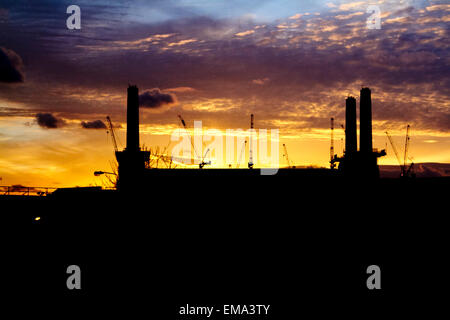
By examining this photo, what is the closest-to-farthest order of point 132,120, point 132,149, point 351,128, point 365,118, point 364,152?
point 132,149 → point 132,120 → point 365,118 → point 364,152 → point 351,128

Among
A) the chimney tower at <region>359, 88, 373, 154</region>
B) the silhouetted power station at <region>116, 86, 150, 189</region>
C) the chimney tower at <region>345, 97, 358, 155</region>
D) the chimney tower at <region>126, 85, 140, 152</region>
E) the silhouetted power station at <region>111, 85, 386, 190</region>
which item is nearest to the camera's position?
the silhouetted power station at <region>111, 85, 386, 190</region>

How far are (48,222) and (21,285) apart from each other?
2387 cm

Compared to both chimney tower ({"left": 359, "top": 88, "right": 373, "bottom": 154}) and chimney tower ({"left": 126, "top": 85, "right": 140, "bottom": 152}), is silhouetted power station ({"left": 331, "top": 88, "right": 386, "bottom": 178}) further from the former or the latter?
chimney tower ({"left": 126, "top": 85, "right": 140, "bottom": 152})

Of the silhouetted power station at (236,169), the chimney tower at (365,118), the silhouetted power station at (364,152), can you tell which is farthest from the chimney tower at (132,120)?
the chimney tower at (365,118)

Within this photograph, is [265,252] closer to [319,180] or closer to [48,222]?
[319,180]

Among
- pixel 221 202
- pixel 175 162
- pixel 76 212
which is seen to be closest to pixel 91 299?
pixel 221 202

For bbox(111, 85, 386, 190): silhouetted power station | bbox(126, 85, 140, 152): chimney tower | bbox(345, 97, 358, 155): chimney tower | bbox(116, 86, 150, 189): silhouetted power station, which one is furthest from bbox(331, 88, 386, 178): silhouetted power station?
bbox(126, 85, 140, 152): chimney tower

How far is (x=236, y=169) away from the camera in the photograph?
7356 cm

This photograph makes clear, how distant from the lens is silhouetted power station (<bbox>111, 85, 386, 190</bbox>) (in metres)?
71.1

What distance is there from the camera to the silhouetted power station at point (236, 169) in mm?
71125

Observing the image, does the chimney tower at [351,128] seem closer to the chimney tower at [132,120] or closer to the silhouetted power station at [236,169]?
the silhouetted power station at [236,169]

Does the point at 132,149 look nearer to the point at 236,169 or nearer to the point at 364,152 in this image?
the point at 236,169

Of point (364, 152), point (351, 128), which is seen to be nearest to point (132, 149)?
point (364, 152)

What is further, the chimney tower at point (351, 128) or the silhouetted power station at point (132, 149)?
the chimney tower at point (351, 128)
